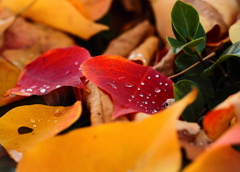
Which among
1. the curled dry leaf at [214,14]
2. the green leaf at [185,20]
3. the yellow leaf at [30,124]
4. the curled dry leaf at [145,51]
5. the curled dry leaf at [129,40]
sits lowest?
the curled dry leaf at [129,40]

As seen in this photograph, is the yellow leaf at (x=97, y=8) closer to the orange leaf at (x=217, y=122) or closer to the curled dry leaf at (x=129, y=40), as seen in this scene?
the curled dry leaf at (x=129, y=40)

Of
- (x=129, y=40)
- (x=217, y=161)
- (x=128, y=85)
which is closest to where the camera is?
(x=217, y=161)

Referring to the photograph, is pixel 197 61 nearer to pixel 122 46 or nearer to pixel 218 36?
pixel 218 36

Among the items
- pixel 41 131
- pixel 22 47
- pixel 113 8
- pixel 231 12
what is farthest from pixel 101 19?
pixel 41 131

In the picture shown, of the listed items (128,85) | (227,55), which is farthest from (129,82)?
(227,55)

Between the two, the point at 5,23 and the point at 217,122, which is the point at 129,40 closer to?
the point at 5,23

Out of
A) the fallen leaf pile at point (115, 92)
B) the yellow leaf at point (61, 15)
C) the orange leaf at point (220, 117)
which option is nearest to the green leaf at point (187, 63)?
the fallen leaf pile at point (115, 92)
